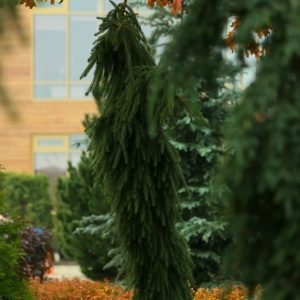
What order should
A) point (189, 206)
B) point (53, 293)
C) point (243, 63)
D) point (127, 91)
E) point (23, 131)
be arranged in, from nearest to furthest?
point (243, 63) < point (127, 91) < point (53, 293) < point (189, 206) < point (23, 131)

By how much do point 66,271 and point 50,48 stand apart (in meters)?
9.67

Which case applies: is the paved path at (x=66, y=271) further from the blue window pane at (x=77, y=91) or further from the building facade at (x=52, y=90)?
the blue window pane at (x=77, y=91)

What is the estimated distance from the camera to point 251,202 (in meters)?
2.52

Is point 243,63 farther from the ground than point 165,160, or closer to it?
farther from the ground

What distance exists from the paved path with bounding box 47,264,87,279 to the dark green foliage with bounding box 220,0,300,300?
12770 millimetres

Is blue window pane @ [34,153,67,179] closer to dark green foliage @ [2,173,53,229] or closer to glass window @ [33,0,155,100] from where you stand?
glass window @ [33,0,155,100]

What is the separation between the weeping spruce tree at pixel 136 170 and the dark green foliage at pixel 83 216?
256 inches

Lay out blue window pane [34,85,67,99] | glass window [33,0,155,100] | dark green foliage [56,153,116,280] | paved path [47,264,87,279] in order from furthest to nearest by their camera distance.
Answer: glass window [33,0,155,100], blue window pane [34,85,67,99], paved path [47,264,87,279], dark green foliage [56,153,116,280]

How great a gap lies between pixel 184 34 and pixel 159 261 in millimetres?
2821

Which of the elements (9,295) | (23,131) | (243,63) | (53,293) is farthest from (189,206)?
(23,131)

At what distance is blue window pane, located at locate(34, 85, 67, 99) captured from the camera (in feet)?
78.1

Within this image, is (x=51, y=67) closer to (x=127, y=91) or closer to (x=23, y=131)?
(x=23, y=131)

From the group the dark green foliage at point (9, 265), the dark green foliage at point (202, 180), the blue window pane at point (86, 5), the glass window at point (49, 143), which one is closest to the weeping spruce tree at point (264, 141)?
the dark green foliage at point (9, 265)

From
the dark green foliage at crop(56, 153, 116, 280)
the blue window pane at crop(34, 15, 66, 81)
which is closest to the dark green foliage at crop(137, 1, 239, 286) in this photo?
the dark green foliage at crop(56, 153, 116, 280)
